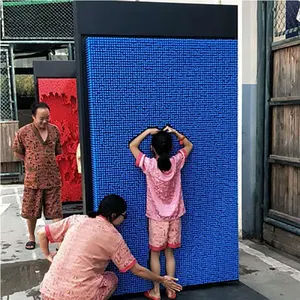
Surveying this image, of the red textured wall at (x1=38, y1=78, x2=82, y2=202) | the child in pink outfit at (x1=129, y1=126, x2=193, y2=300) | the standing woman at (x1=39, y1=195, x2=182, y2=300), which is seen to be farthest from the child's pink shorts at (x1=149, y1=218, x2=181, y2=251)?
the red textured wall at (x1=38, y1=78, x2=82, y2=202)

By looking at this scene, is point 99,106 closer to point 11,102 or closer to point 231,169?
point 231,169

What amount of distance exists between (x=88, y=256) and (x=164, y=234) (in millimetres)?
651

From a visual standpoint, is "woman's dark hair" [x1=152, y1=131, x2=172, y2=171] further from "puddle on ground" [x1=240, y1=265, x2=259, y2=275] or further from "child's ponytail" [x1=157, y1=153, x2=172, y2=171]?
"puddle on ground" [x1=240, y1=265, x2=259, y2=275]

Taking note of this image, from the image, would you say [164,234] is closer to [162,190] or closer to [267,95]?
[162,190]

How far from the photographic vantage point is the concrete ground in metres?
3.16

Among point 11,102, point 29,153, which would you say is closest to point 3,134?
point 11,102

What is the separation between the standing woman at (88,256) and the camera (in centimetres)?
252

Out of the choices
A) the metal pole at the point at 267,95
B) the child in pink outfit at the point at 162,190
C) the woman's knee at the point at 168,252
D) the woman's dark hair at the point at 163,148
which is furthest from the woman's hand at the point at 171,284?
the metal pole at the point at 267,95

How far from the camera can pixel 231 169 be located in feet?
10.5

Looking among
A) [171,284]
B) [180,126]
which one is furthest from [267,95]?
[171,284]

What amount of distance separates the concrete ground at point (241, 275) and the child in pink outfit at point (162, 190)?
413 mm

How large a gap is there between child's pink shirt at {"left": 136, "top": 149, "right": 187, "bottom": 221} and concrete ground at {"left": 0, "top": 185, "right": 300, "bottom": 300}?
65 centimetres

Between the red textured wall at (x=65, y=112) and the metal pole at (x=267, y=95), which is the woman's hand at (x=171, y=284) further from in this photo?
the red textured wall at (x=65, y=112)

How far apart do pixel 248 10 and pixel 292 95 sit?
42.5 inches
